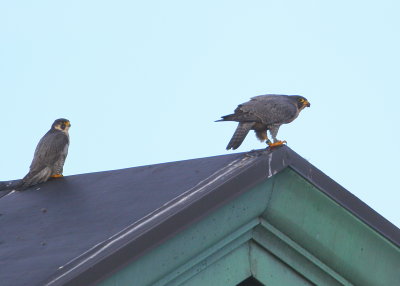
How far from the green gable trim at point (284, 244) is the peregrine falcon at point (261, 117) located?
5.71m

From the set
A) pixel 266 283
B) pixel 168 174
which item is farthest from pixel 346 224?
pixel 168 174

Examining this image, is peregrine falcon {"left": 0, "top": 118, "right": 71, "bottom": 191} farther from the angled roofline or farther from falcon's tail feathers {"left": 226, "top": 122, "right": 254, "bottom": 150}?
the angled roofline

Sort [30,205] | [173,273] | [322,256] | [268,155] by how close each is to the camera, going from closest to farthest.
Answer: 1. [173,273]
2. [268,155]
3. [322,256]
4. [30,205]

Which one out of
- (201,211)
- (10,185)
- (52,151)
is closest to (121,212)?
(201,211)

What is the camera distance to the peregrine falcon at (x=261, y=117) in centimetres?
898

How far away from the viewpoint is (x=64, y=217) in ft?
10.0

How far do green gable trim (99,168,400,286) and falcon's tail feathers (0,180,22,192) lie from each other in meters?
1.50

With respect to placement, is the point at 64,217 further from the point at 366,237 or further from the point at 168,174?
the point at 366,237

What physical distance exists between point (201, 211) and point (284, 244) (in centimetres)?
47

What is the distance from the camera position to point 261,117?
8953 mm

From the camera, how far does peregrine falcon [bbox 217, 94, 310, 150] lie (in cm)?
898

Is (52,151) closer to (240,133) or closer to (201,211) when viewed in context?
(240,133)

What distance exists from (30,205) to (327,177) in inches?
42.9

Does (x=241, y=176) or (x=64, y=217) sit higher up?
(x=64, y=217)
